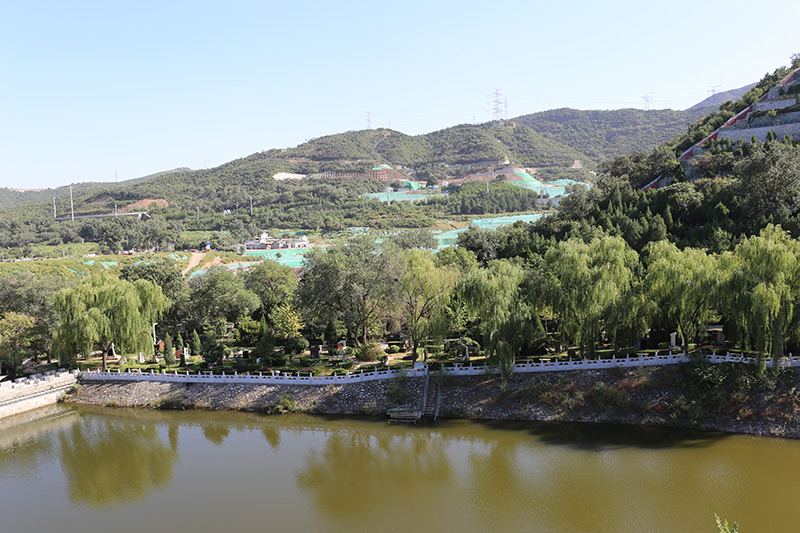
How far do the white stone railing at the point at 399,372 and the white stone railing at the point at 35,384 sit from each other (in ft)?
2.88

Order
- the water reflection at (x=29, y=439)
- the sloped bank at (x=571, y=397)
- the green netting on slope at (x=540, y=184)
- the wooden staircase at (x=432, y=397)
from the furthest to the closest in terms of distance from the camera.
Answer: the green netting on slope at (x=540, y=184)
the wooden staircase at (x=432, y=397)
the water reflection at (x=29, y=439)
the sloped bank at (x=571, y=397)

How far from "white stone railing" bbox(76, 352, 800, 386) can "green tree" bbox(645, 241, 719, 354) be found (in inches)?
62.9

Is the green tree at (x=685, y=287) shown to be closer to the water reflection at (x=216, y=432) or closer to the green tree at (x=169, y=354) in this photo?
the water reflection at (x=216, y=432)

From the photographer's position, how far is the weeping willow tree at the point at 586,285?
24.0 meters

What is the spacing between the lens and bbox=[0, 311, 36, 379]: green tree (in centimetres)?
3036

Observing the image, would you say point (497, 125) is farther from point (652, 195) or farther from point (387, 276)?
point (387, 276)

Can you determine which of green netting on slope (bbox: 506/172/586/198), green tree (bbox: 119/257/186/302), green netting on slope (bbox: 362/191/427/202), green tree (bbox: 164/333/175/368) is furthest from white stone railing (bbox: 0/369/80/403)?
green netting on slope (bbox: 506/172/586/198)

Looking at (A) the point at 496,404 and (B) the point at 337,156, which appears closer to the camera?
(A) the point at 496,404

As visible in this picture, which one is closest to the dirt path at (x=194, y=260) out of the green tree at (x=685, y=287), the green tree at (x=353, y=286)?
the green tree at (x=353, y=286)

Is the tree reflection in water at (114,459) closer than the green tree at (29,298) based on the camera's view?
Yes

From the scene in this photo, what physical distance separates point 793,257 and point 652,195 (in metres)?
18.5

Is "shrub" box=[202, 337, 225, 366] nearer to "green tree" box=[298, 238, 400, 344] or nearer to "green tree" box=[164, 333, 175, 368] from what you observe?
"green tree" box=[164, 333, 175, 368]

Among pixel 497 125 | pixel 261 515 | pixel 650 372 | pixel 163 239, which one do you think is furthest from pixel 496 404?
pixel 497 125

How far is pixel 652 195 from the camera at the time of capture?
128 feet
